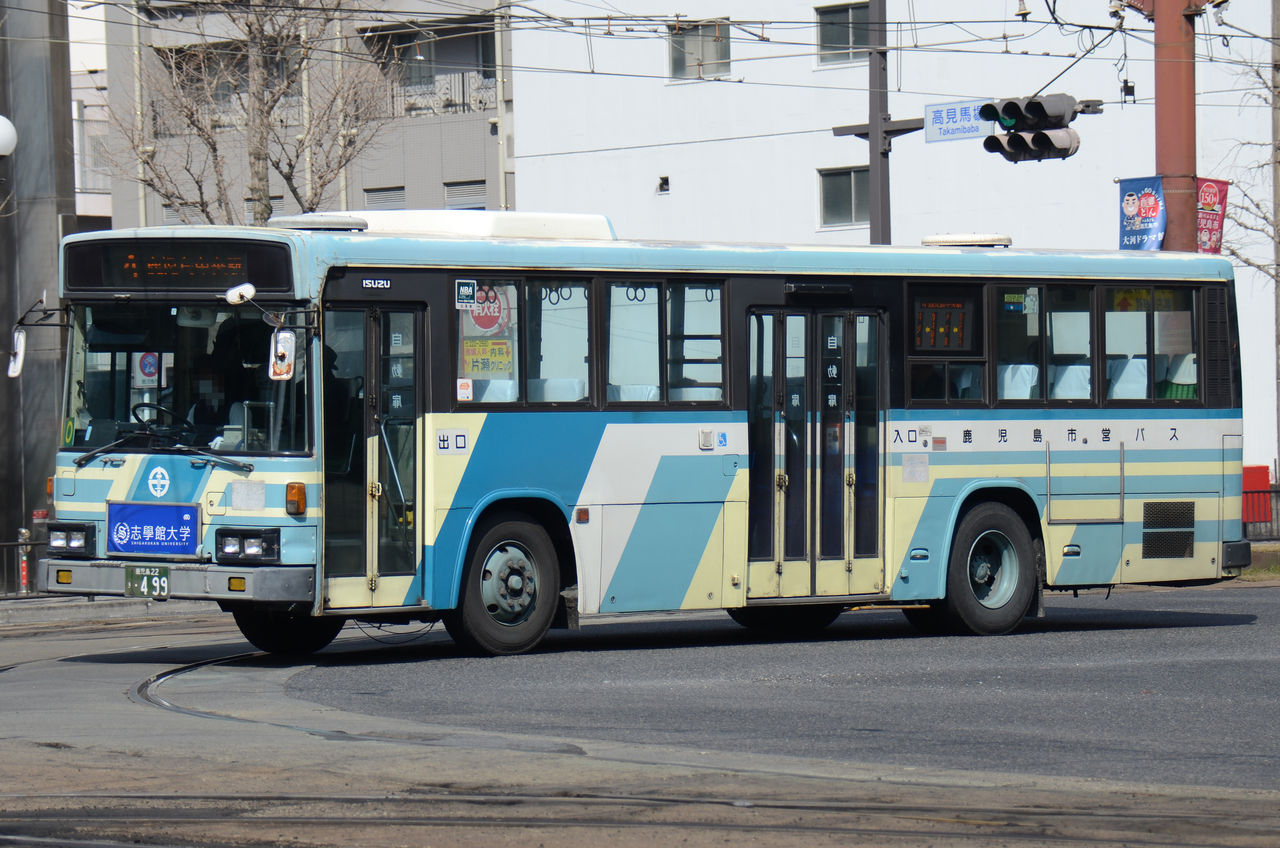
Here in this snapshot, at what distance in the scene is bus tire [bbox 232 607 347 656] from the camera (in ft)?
46.3

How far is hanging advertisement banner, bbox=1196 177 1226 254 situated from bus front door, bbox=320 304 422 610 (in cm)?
1061

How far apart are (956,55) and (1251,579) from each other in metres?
18.0

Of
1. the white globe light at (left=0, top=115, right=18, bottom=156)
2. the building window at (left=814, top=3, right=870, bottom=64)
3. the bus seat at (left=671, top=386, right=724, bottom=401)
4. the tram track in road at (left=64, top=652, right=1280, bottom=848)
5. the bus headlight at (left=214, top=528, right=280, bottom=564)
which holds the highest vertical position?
the building window at (left=814, top=3, right=870, bottom=64)

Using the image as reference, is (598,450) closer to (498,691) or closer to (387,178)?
(498,691)

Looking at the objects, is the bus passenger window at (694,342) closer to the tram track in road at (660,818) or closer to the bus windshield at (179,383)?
the bus windshield at (179,383)

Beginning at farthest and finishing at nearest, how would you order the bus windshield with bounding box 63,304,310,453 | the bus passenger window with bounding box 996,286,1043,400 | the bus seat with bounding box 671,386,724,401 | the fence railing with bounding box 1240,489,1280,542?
the fence railing with bounding box 1240,489,1280,542
the bus passenger window with bounding box 996,286,1043,400
the bus seat with bounding box 671,386,724,401
the bus windshield with bounding box 63,304,310,453

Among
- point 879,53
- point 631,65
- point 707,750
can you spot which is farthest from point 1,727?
point 631,65

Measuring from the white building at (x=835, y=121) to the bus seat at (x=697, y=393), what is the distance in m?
21.8

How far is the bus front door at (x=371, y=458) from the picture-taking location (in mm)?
12805

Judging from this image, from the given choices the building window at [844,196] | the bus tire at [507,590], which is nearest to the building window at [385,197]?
the building window at [844,196]

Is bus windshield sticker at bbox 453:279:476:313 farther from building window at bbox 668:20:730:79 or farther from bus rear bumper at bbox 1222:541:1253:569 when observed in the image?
building window at bbox 668:20:730:79

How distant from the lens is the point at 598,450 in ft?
45.4

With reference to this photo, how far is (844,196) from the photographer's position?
40.8 meters

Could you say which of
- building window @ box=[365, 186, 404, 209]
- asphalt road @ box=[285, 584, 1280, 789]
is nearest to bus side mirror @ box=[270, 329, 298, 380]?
asphalt road @ box=[285, 584, 1280, 789]
